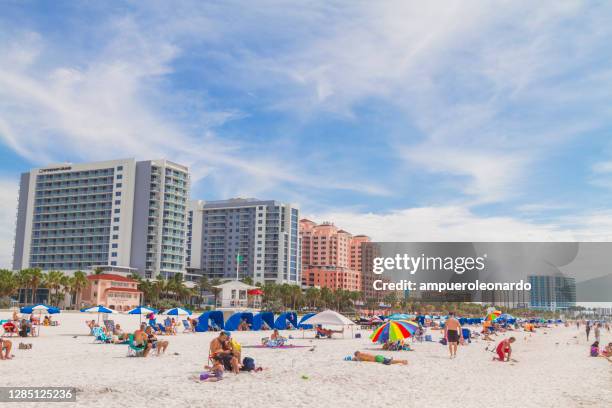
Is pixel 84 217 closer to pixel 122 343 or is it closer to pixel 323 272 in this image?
A: pixel 323 272

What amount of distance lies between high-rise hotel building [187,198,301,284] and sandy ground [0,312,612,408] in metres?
140

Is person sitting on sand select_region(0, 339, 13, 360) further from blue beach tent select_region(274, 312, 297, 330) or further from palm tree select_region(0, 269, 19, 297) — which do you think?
palm tree select_region(0, 269, 19, 297)

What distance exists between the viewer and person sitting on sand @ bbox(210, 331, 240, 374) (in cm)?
1584

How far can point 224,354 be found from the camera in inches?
627

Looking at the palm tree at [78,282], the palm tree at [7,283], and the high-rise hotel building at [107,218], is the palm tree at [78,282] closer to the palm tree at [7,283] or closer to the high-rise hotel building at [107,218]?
the palm tree at [7,283]

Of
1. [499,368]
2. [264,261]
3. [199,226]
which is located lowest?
[499,368]

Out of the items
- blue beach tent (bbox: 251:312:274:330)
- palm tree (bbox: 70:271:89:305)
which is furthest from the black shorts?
palm tree (bbox: 70:271:89:305)

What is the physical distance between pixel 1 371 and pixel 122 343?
34.9 ft

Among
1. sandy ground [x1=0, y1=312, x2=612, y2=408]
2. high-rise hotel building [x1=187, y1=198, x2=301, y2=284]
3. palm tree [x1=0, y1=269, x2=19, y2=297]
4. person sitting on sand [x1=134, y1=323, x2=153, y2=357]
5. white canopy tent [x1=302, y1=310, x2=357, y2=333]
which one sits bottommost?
sandy ground [x1=0, y1=312, x2=612, y2=408]

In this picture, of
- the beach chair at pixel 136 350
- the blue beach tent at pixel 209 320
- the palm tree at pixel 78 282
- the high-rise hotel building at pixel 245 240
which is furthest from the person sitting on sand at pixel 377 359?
the high-rise hotel building at pixel 245 240

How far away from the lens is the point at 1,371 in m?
16.0

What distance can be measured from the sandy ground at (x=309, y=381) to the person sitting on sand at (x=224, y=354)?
414 mm

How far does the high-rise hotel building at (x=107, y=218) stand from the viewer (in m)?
125

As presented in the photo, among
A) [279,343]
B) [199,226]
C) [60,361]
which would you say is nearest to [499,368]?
[279,343]
